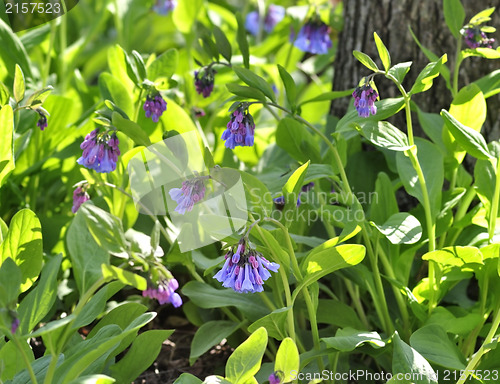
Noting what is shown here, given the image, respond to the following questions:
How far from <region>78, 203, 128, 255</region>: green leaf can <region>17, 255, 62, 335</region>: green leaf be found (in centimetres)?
15

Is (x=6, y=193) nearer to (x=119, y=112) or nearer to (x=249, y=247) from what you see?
(x=119, y=112)

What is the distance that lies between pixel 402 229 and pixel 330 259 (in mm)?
201

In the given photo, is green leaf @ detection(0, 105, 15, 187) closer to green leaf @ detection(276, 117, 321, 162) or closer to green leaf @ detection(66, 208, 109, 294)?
green leaf @ detection(66, 208, 109, 294)

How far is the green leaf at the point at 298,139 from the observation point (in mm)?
1547

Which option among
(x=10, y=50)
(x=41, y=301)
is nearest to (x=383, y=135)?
(x=41, y=301)

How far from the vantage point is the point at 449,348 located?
1.30 metres

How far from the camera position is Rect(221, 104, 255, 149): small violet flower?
129 centimetres

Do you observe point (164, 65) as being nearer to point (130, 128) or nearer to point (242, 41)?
point (242, 41)

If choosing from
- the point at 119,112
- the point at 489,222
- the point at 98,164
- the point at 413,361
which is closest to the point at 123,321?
the point at 98,164

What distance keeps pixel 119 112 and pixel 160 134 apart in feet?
1.35

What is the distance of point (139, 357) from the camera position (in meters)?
1.29

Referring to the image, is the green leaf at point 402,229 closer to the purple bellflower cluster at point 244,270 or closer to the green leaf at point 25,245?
the purple bellflower cluster at point 244,270

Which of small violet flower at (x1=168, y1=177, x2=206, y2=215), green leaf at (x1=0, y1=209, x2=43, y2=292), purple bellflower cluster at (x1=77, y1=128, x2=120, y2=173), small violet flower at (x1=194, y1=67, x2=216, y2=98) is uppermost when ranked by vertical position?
small violet flower at (x1=194, y1=67, x2=216, y2=98)

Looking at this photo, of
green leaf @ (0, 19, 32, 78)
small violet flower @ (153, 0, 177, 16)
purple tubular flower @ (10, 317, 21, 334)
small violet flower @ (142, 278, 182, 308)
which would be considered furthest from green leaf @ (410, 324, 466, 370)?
small violet flower @ (153, 0, 177, 16)
